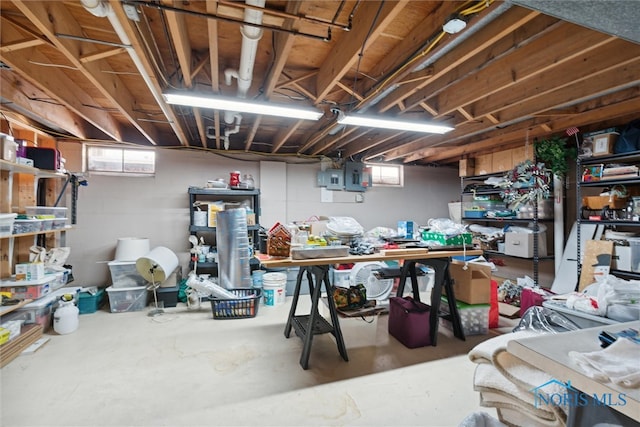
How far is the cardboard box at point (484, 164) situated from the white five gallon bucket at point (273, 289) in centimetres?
373

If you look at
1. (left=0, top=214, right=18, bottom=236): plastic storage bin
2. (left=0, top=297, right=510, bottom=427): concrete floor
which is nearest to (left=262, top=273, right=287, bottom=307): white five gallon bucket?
(left=0, top=297, right=510, bottom=427): concrete floor

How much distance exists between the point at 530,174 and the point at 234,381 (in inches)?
172

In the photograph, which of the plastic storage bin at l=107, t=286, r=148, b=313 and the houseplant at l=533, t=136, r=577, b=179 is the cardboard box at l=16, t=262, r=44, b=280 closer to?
the plastic storage bin at l=107, t=286, r=148, b=313

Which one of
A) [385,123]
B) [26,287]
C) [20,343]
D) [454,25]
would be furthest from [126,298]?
[454,25]

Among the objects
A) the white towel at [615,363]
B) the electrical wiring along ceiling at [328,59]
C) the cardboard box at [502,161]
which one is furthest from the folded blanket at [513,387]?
the cardboard box at [502,161]

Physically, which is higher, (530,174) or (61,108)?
(61,108)

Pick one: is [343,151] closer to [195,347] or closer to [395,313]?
[395,313]

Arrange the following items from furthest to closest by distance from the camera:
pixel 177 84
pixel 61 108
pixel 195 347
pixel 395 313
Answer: pixel 61 108
pixel 395 313
pixel 195 347
pixel 177 84

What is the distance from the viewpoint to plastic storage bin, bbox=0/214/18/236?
2.50 m

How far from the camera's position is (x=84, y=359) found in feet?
8.43

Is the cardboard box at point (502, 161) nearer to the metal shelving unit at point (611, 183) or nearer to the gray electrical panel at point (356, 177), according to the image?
the metal shelving unit at point (611, 183)

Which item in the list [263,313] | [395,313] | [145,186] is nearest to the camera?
[395,313]

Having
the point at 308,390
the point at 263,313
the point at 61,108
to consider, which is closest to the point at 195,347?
the point at 263,313

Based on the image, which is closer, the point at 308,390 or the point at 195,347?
the point at 308,390
